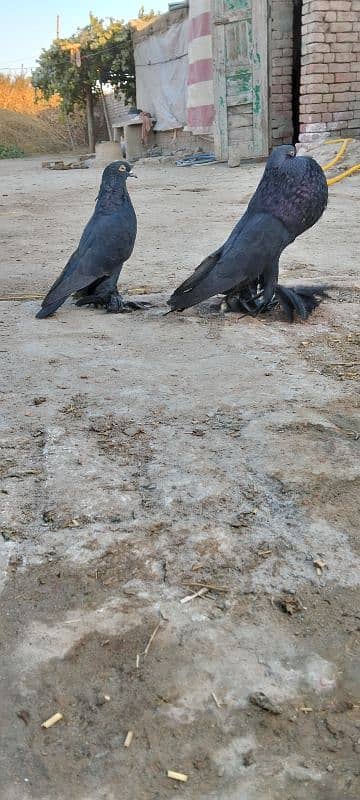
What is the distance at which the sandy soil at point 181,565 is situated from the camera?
1.30 meters

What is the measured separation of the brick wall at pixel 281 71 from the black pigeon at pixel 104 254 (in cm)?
718

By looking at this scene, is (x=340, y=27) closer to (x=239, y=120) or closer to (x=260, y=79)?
(x=260, y=79)

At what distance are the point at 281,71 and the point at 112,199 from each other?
744 cm

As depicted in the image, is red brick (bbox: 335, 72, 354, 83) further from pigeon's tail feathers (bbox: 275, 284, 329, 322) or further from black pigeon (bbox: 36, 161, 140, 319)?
pigeon's tail feathers (bbox: 275, 284, 329, 322)

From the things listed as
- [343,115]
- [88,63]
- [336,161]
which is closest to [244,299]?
[336,161]

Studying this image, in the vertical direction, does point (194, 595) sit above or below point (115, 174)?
below

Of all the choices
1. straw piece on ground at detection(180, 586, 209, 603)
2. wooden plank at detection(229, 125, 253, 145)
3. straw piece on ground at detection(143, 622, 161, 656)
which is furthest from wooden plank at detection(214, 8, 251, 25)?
straw piece on ground at detection(143, 622, 161, 656)

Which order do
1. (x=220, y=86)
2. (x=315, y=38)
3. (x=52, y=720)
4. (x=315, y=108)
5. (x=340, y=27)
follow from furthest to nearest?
1. (x=220, y=86)
2. (x=315, y=108)
3. (x=340, y=27)
4. (x=315, y=38)
5. (x=52, y=720)

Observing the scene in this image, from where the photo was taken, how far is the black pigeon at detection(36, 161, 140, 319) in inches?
157

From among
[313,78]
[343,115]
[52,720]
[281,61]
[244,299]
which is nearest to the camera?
[52,720]

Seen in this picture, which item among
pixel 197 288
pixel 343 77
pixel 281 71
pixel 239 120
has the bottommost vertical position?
pixel 197 288

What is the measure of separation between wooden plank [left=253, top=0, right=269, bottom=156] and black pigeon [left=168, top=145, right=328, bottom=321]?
23.8 ft

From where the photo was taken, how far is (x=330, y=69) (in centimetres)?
901

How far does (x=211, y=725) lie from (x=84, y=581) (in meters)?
0.51
